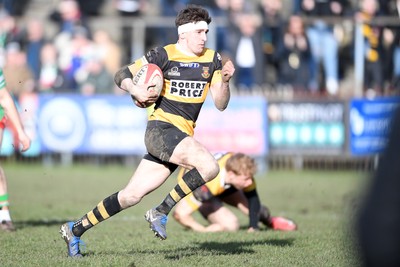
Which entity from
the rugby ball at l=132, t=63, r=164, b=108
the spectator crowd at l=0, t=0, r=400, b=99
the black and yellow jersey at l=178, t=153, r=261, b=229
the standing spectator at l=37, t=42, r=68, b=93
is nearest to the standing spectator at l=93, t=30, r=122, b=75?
the spectator crowd at l=0, t=0, r=400, b=99

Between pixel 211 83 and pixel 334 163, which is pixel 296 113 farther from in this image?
pixel 211 83

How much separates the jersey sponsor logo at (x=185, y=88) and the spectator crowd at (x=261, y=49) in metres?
11.4

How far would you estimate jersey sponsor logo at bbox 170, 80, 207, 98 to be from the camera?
24.1 feet

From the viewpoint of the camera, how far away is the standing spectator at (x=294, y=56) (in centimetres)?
1919

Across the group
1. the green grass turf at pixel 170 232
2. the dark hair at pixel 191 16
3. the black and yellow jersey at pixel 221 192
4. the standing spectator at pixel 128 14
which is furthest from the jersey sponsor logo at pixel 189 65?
the standing spectator at pixel 128 14

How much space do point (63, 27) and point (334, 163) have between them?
7041mm

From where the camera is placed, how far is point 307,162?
18.7 metres

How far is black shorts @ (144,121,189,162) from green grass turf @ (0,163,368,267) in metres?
0.93

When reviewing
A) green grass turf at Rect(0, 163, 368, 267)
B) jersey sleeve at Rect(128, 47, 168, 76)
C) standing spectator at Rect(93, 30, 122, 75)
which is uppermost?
jersey sleeve at Rect(128, 47, 168, 76)

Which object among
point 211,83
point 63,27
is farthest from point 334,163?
point 211,83

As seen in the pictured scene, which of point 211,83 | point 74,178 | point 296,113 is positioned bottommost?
point 74,178

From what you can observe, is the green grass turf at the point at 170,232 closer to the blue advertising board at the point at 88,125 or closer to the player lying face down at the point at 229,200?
the player lying face down at the point at 229,200

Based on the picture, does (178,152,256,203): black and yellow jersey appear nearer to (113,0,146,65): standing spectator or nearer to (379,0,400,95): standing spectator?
(379,0,400,95): standing spectator

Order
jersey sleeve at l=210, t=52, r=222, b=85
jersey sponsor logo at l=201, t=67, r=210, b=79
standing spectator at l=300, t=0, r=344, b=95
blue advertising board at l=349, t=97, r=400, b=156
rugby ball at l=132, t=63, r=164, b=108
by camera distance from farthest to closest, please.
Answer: standing spectator at l=300, t=0, r=344, b=95, blue advertising board at l=349, t=97, r=400, b=156, jersey sleeve at l=210, t=52, r=222, b=85, jersey sponsor logo at l=201, t=67, r=210, b=79, rugby ball at l=132, t=63, r=164, b=108
